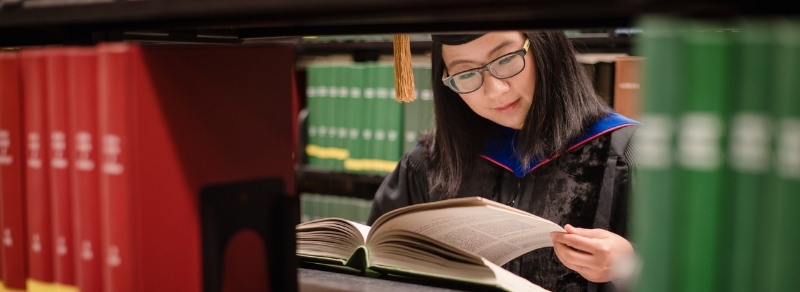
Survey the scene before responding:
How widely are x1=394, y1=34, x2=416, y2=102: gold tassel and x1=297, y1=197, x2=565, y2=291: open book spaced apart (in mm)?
491

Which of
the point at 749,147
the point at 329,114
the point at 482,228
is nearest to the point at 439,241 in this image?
the point at 482,228

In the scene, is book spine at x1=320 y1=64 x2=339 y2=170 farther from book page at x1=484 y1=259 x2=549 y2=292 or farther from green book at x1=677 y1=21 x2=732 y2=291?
green book at x1=677 y1=21 x2=732 y2=291

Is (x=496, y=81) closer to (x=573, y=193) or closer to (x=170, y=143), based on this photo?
(x=573, y=193)

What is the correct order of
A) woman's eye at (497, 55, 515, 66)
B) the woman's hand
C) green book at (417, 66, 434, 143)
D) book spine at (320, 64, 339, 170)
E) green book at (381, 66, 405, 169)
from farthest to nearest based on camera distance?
1. book spine at (320, 64, 339, 170)
2. green book at (381, 66, 405, 169)
3. green book at (417, 66, 434, 143)
4. woman's eye at (497, 55, 515, 66)
5. the woman's hand

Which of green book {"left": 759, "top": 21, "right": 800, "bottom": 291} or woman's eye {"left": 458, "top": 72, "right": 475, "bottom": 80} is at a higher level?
woman's eye {"left": 458, "top": 72, "right": 475, "bottom": 80}

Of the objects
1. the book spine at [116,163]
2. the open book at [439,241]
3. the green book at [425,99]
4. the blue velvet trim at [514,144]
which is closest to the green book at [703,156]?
the open book at [439,241]

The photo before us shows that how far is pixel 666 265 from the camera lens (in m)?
0.46

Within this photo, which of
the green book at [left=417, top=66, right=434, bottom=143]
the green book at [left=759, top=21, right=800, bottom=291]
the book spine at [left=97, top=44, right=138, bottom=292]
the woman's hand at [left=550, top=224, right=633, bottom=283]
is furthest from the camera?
the green book at [left=417, top=66, right=434, bottom=143]

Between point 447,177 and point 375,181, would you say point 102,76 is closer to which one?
point 447,177

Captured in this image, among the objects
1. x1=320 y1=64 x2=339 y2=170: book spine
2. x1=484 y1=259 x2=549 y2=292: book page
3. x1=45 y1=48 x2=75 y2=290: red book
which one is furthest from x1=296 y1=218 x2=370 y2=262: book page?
x1=320 y1=64 x2=339 y2=170: book spine

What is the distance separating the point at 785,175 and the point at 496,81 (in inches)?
39.3

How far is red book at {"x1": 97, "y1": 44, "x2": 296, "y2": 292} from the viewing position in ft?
2.04

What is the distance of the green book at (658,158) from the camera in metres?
0.44

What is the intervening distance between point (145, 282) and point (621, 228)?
1041 millimetres
